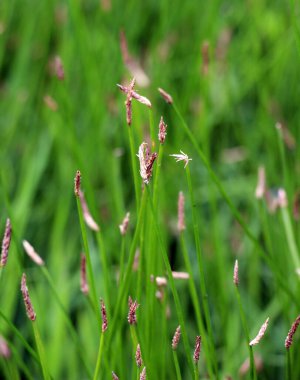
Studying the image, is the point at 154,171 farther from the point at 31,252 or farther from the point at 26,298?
the point at 26,298

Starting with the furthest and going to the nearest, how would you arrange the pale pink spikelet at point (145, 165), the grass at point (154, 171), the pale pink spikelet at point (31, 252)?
the grass at point (154, 171) < the pale pink spikelet at point (31, 252) < the pale pink spikelet at point (145, 165)

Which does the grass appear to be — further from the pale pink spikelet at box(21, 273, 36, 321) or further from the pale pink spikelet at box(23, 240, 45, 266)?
the pale pink spikelet at box(21, 273, 36, 321)

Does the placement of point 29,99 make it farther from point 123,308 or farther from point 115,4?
point 123,308

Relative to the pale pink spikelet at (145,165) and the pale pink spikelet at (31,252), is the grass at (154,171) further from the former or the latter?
the pale pink spikelet at (145,165)

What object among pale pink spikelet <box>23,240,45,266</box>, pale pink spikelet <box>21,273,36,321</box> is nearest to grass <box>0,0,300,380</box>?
pale pink spikelet <box>23,240,45,266</box>

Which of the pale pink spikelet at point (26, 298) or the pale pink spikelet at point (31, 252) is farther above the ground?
the pale pink spikelet at point (26, 298)

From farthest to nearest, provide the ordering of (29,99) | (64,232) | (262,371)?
(29,99) → (64,232) → (262,371)

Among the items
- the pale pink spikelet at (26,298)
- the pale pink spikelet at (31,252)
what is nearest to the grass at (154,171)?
the pale pink spikelet at (31,252)

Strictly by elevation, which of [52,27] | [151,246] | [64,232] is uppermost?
[151,246]

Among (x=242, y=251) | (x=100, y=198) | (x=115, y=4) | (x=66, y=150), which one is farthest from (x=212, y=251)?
(x=115, y=4)
